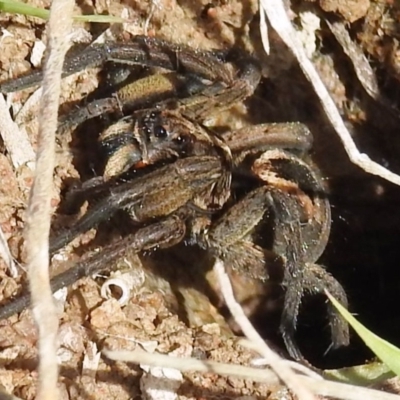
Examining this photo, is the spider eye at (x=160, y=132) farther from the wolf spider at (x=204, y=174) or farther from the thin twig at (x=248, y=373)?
the thin twig at (x=248, y=373)

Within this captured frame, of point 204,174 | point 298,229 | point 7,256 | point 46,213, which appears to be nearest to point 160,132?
point 204,174

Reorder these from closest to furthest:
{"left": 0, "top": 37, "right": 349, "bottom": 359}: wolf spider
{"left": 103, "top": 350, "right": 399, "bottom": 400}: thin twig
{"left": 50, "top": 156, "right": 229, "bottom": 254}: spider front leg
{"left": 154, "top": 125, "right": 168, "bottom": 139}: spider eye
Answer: {"left": 103, "top": 350, "right": 399, "bottom": 400}: thin twig
{"left": 50, "top": 156, "right": 229, "bottom": 254}: spider front leg
{"left": 0, "top": 37, "right": 349, "bottom": 359}: wolf spider
{"left": 154, "top": 125, "right": 168, "bottom": 139}: spider eye

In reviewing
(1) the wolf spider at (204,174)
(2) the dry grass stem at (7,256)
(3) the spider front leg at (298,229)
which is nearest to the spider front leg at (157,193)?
(1) the wolf spider at (204,174)

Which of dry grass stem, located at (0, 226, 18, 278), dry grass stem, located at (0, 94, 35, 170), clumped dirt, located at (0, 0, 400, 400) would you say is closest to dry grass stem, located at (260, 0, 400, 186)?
clumped dirt, located at (0, 0, 400, 400)

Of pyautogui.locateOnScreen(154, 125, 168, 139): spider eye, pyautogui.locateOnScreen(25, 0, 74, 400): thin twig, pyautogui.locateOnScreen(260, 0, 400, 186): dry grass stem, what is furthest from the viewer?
pyautogui.locateOnScreen(154, 125, 168, 139): spider eye

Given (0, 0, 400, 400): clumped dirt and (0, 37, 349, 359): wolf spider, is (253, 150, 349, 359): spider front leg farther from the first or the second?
(0, 0, 400, 400): clumped dirt

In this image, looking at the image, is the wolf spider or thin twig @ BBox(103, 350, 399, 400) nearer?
thin twig @ BBox(103, 350, 399, 400)
